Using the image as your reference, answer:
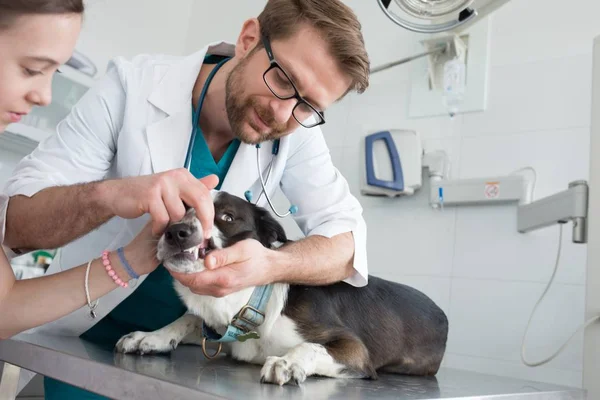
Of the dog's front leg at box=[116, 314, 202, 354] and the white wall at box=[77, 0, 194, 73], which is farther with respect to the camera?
the white wall at box=[77, 0, 194, 73]

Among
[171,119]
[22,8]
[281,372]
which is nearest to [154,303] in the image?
[171,119]

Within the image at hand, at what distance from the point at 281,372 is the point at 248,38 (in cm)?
83

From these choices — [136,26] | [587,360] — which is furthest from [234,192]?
[136,26]

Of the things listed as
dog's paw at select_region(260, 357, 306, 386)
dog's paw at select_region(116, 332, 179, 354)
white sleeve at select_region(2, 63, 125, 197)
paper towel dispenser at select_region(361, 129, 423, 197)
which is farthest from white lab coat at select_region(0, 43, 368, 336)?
paper towel dispenser at select_region(361, 129, 423, 197)

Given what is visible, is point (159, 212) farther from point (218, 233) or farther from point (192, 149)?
point (192, 149)

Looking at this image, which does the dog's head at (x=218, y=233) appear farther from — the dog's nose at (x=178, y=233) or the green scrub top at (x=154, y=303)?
the green scrub top at (x=154, y=303)

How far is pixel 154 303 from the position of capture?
1468 millimetres

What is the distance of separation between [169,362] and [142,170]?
477 millimetres

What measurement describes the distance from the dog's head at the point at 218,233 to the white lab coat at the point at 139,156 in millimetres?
84

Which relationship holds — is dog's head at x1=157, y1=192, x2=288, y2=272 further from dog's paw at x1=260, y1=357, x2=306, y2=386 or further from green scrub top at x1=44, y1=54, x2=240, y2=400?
dog's paw at x1=260, y1=357, x2=306, y2=386

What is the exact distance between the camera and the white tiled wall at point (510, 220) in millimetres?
2160

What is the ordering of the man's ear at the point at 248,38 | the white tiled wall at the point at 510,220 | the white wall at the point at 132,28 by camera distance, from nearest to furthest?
the man's ear at the point at 248,38
the white tiled wall at the point at 510,220
the white wall at the point at 132,28

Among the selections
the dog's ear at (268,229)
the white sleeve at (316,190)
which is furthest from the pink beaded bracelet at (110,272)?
the white sleeve at (316,190)

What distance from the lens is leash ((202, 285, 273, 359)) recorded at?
3.89 feet
